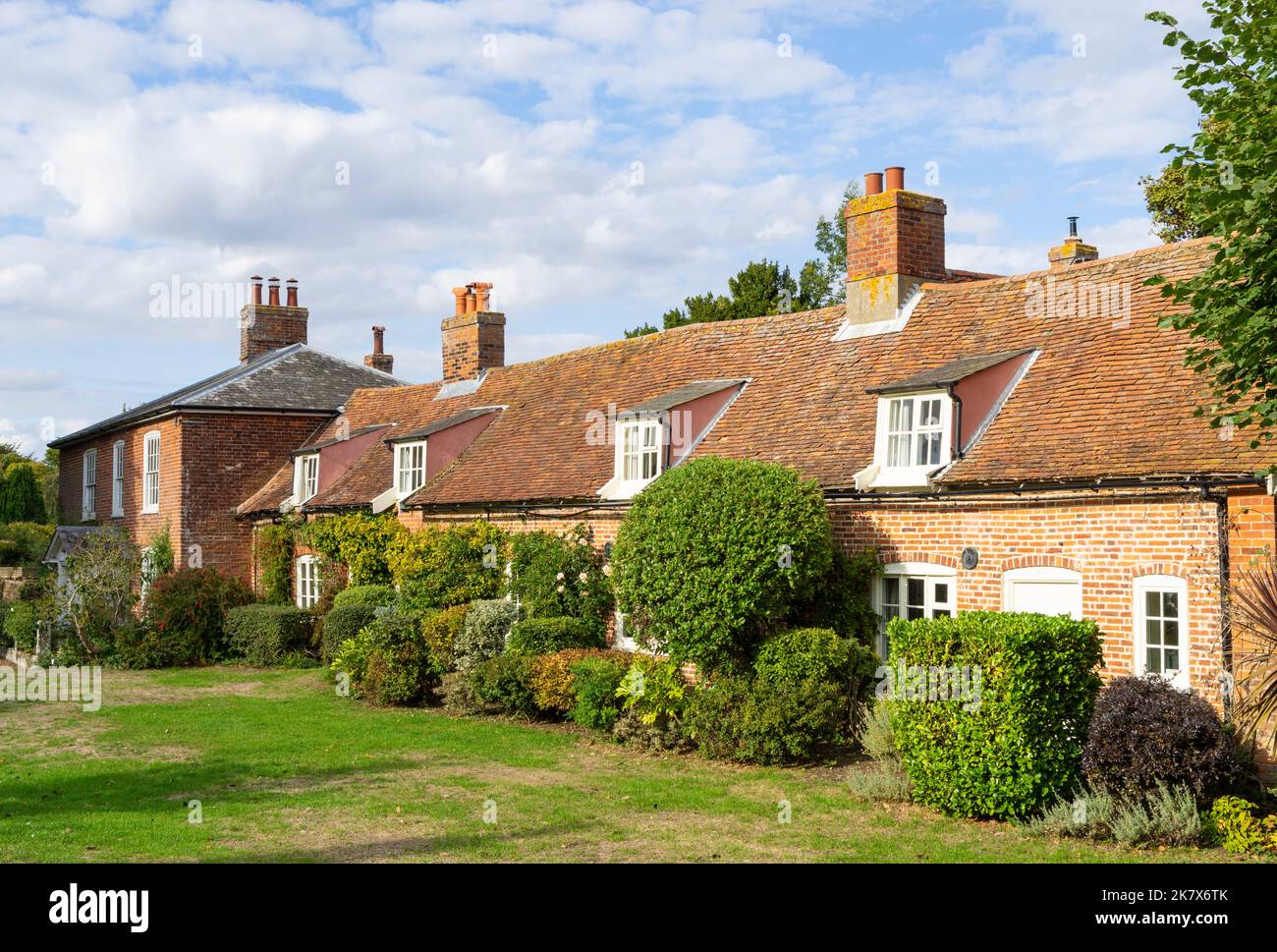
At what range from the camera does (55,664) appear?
25.9 m

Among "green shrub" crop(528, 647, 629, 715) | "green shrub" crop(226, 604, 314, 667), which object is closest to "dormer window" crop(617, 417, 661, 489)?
"green shrub" crop(528, 647, 629, 715)

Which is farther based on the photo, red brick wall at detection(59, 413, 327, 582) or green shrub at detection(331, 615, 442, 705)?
red brick wall at detection(59, 413, 327, 582)

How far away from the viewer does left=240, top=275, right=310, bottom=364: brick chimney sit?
114 feet

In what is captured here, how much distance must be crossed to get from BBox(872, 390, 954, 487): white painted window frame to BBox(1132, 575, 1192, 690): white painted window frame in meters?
3.16

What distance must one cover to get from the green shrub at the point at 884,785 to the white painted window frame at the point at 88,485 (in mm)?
28920

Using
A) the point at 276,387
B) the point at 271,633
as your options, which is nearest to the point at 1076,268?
the point at 271,633

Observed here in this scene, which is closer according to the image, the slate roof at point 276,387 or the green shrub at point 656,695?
the green shrub at point 656,695

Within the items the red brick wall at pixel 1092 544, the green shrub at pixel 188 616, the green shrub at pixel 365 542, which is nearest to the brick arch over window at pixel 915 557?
the red brick wall at pixel 1092 544

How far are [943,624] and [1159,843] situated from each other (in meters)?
2.74

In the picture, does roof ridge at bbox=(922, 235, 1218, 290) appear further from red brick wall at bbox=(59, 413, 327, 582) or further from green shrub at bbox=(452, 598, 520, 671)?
red brick wall at bbox=(59, 413, 327, 582)

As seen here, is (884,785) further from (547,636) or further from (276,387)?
(276,387)

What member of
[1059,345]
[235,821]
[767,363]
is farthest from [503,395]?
[235,821]

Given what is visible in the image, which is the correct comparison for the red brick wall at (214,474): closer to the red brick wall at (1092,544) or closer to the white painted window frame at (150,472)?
the white painted window frame at (150,472)

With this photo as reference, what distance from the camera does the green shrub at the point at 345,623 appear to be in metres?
23.4
